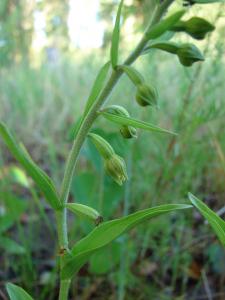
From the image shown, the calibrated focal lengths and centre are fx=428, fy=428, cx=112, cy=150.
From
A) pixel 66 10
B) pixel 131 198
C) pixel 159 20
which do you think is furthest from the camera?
pixel 66 10

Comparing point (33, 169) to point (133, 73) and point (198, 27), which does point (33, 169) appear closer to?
point (133, 73)

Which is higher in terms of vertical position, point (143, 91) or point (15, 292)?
point (143, 91)

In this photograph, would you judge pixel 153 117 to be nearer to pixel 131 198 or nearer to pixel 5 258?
pixel 131 198

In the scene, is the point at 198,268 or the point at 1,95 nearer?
the point at 198,268

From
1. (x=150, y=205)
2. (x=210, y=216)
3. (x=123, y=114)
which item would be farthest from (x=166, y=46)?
(x=150, y=205)

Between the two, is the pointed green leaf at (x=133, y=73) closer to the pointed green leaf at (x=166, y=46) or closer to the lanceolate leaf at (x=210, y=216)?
the pointed green leaf at (x=166, y=46)

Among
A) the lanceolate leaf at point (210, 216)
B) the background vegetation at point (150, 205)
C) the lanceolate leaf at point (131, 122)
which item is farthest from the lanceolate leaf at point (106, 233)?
the background vegetation at point (150, 205)

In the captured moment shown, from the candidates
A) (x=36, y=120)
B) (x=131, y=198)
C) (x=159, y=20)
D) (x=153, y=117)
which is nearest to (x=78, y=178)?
(x=131, y=198)

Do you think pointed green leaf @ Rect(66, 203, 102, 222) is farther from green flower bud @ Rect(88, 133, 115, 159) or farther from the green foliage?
the green foliage
